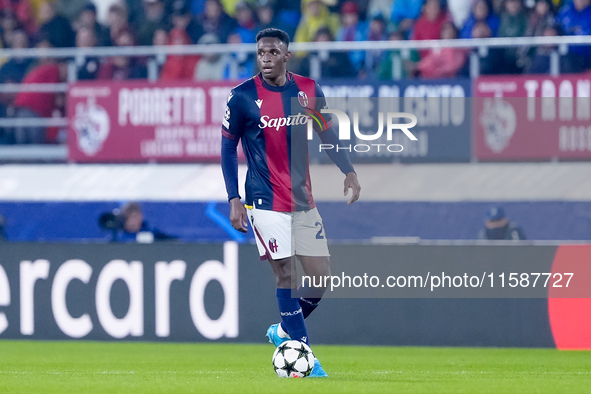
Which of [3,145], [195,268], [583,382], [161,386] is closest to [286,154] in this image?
[161,386]

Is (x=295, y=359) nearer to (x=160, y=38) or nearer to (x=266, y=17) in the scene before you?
(x=266, y=17)

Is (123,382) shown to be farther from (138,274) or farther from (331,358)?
(138,274)

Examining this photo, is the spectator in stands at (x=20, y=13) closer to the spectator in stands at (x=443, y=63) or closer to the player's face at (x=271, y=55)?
the spectator in stands at (x=443, y=63)

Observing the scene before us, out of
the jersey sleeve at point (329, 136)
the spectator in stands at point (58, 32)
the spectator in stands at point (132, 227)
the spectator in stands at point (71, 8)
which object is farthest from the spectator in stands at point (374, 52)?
the jersey sleeve at point (329, 136)

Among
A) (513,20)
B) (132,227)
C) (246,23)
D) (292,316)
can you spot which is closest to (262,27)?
(246,23)

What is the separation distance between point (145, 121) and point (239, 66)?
4.33ft

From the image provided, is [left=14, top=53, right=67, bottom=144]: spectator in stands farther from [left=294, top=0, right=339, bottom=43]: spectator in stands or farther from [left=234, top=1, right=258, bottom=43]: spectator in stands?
[left=294, top=0, right=339, bottom=43]: spectator in stands

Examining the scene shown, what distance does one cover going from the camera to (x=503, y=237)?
11656 mm

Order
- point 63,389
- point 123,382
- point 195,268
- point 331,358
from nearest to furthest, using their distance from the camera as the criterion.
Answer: point 63,389, point 123,382, point 331,358, point 195,268

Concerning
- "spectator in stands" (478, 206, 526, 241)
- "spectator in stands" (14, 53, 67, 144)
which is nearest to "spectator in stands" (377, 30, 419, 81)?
"spectator in stands" (478, 206, 526, 241)

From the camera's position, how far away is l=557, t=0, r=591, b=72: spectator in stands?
12.8 metres

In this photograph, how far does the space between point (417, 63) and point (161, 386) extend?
7.44 m

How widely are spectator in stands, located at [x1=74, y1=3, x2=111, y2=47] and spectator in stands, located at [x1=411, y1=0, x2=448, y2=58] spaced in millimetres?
4220

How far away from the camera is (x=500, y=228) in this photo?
1170cm
